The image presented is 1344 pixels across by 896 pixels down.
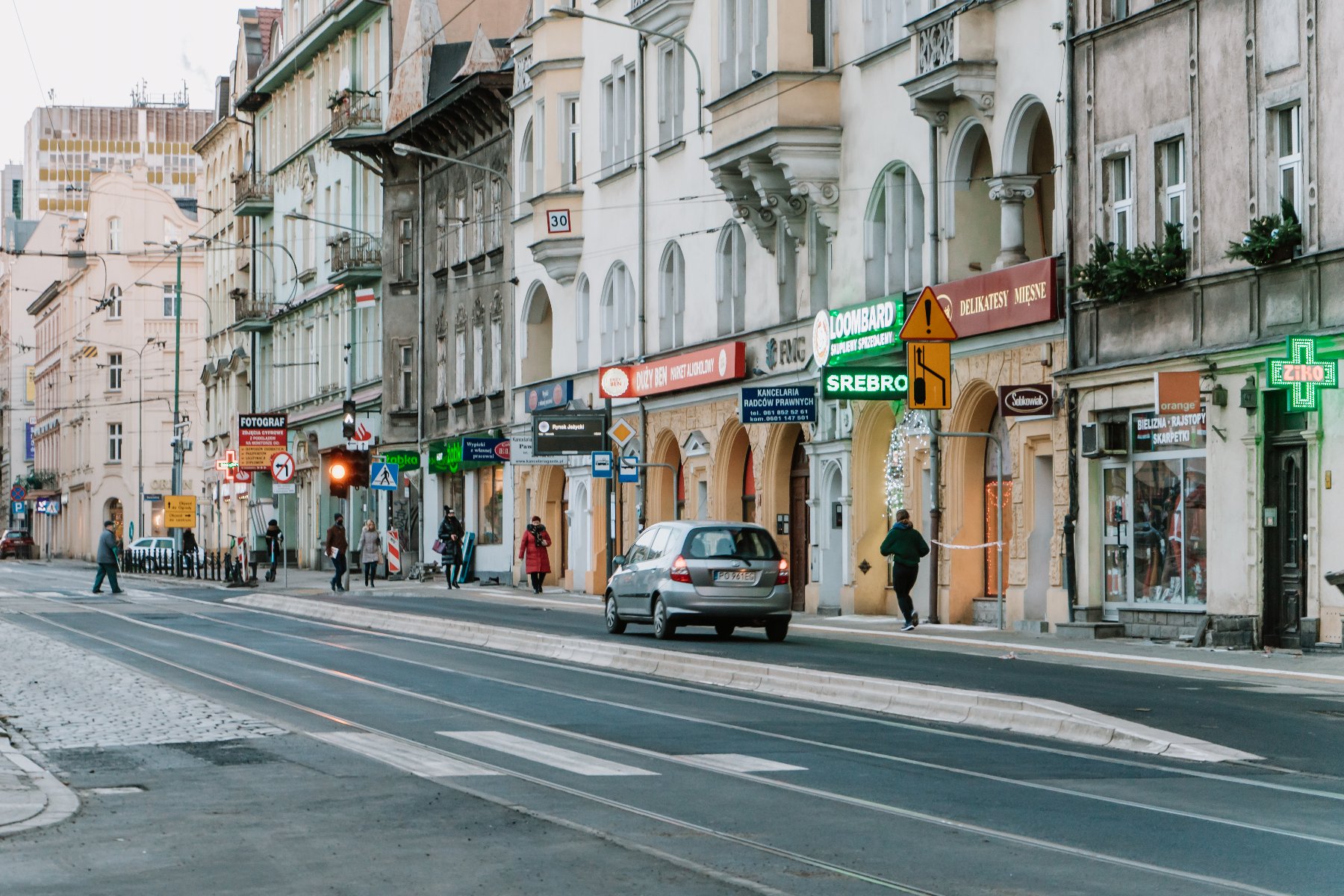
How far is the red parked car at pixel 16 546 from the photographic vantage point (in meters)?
119

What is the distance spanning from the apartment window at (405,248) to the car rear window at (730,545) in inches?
1509

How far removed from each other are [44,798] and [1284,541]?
57.4 ft

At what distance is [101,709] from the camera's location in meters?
17.7

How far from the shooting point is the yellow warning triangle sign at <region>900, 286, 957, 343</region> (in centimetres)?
2831

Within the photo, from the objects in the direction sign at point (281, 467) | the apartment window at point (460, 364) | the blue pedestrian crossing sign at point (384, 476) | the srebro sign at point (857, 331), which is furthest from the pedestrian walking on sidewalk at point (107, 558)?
the srebro sign at point (857, 331)

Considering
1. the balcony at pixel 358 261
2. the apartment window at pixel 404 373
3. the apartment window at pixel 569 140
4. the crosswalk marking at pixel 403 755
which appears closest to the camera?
the crosswalk marking at pixel 403 755

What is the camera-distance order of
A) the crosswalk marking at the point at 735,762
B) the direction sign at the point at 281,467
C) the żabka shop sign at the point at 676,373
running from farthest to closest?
the direction sign at the point at 281,467 → the żabka shop sign at the point at 676,373 → the crosswalk marking at the point at 735,762

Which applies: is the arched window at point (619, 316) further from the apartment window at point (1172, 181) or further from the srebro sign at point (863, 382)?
the apartment window at point (1172, 181)

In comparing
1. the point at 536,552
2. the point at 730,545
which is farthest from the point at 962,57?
the point at 536,552

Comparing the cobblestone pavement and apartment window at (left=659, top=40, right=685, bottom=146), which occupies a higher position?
apartment window at (left=659, top=40, right=685, bottom=146)

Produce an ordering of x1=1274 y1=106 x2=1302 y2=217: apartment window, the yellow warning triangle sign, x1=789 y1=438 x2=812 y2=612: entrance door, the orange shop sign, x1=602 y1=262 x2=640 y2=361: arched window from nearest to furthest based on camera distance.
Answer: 1. x1=1274 y1=106 x2=1302 y2=217: apartment window
2. the orange shop sign
3. the yellow warning triangle sign
4. x1=789 y1=438 x2=812 y2=612: entrance door
5. x1=602 y1=262 x2=640 y2=361: arched window

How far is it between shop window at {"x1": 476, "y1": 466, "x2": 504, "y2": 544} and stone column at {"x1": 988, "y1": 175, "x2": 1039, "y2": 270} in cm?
2665

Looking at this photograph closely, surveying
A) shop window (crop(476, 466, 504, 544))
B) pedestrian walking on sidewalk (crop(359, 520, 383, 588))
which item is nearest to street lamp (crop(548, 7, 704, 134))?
pedestrian walking on sidewalk (crop(359, 520, 383, 588))

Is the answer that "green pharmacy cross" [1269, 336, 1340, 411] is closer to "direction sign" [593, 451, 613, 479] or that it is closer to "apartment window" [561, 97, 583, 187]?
"direction sign" [593, 451, 613, 479]
